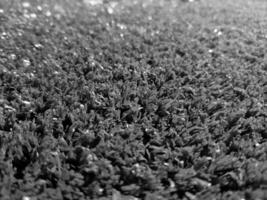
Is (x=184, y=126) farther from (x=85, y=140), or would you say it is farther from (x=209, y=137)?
(x=85, y=140)

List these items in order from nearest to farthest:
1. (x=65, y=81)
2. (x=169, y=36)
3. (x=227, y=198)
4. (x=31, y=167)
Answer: (x=227, y=198) → (x=31, y=167) → (x=65, y=81) → (x=169, y=36)

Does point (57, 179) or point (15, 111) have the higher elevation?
point (15, 111)

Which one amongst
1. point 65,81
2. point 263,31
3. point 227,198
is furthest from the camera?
point 263,31

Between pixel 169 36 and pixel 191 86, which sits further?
pixel 169 36

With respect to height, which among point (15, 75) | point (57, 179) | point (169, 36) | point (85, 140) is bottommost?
point (57, 179)

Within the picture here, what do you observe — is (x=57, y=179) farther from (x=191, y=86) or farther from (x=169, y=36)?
(x=169, y=36)

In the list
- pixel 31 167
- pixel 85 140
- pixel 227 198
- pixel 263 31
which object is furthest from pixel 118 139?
pixel 263 31
